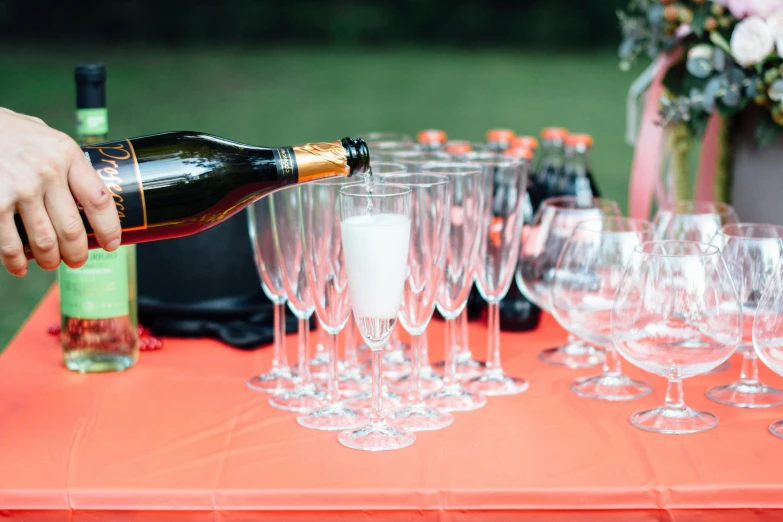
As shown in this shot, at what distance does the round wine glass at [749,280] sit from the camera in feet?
3.35

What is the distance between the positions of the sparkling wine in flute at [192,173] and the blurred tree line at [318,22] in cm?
293

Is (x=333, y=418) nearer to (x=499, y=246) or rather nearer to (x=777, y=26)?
(x=499, y=246)

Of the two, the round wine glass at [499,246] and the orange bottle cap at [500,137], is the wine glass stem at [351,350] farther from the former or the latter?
the orange bottle cap at [500,137]

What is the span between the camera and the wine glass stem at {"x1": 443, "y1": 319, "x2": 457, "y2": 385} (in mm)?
1062

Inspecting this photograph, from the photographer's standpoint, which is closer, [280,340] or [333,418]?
[333,418]

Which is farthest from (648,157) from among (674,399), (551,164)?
(674,399)

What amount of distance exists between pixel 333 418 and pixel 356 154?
272mm

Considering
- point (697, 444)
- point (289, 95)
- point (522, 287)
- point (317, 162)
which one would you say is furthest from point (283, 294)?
point (289, 95)

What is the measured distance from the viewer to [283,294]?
112 centimetres

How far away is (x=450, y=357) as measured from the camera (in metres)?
1.07

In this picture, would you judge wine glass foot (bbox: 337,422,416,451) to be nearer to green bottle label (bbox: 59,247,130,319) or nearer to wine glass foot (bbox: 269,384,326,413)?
wine glass foot (bbox: 269,384,326,413)

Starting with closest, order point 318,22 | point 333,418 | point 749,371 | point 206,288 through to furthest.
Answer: point 333,418, point 749,371, point 206,288, point 318,22

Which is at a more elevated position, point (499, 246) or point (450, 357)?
point (499, 246)

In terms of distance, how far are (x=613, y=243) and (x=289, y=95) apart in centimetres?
294
